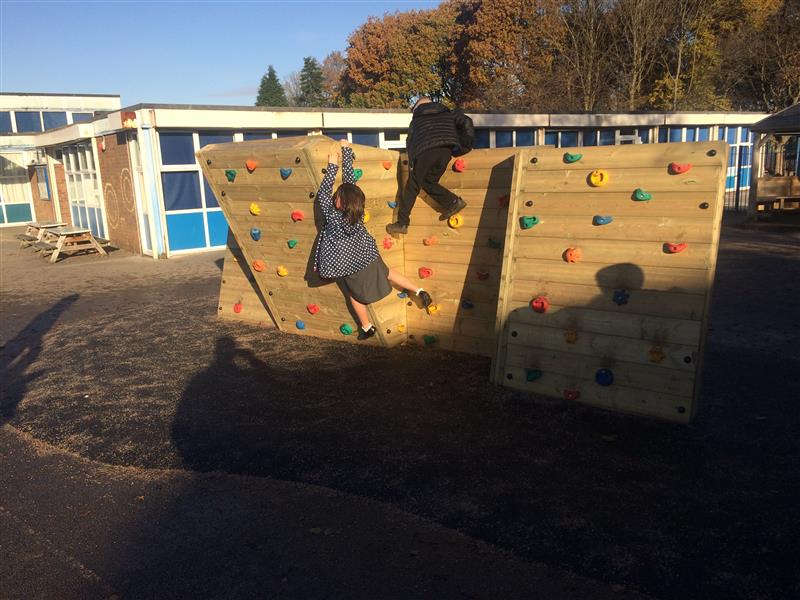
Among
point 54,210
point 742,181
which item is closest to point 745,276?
point 742,181

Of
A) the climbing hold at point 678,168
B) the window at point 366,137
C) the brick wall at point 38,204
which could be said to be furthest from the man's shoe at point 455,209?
the brick wall at point 38,204

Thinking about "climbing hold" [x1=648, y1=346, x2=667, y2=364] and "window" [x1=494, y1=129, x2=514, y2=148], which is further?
"window" [x1=494, y1=129, x2=514, y2=148]

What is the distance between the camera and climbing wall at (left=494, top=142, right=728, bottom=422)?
184 inches

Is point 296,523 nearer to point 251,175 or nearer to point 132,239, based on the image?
point 251,175

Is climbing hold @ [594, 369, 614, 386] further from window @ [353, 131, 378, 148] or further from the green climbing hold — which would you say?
window @ [353, 131, 378, 148]

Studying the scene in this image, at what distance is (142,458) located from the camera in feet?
15.1

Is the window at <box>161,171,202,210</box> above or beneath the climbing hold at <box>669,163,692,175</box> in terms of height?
beneath

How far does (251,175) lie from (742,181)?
27.0 metres

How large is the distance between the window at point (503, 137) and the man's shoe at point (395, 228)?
14514mm

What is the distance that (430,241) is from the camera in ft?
21.9

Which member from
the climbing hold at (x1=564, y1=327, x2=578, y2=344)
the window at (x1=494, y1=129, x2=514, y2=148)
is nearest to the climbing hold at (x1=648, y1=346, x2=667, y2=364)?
the climbing hold at (x1=564, y1=327, x2=578, y2=344)

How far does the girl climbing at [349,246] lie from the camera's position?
238 inches

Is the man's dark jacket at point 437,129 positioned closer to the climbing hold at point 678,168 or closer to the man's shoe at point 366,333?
the man's shoe at point 366,333

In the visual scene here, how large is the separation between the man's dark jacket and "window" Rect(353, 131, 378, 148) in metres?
11.8
